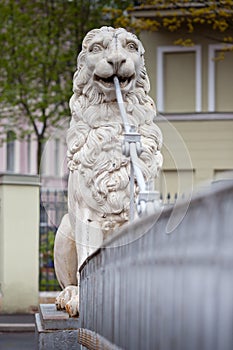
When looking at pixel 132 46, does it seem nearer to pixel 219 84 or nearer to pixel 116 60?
pixel 116 60

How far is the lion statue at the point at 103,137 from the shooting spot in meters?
9.45

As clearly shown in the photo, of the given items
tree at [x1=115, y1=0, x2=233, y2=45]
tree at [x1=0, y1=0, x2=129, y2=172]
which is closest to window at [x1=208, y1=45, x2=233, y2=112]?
tree at [x1=115, y1=0, x2=233, y2=45]

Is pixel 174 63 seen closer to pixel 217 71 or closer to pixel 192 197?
pixel 217 71

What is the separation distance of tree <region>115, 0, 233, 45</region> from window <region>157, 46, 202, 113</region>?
632mm

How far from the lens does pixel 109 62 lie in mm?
9258

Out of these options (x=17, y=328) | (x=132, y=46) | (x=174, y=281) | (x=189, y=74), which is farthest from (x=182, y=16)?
(x=174, y=281)

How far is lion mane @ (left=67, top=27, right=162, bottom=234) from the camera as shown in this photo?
950cm

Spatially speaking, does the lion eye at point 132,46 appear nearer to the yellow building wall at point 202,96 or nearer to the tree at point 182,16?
the tree at point 182,16

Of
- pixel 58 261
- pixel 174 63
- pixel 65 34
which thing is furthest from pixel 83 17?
pixel 58 261

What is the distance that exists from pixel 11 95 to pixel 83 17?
3.72m

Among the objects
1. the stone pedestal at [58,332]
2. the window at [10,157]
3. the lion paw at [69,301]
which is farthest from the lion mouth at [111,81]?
the window at [10,157]

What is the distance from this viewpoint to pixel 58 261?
10.4m

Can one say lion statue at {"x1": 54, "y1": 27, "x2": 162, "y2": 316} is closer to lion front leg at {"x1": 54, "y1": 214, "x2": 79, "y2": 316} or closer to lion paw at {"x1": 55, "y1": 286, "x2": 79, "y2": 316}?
lion paw at {"x1": 55, "y1": 286, "x2": 79, "y2": 316}

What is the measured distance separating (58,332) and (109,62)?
213 centimetres
